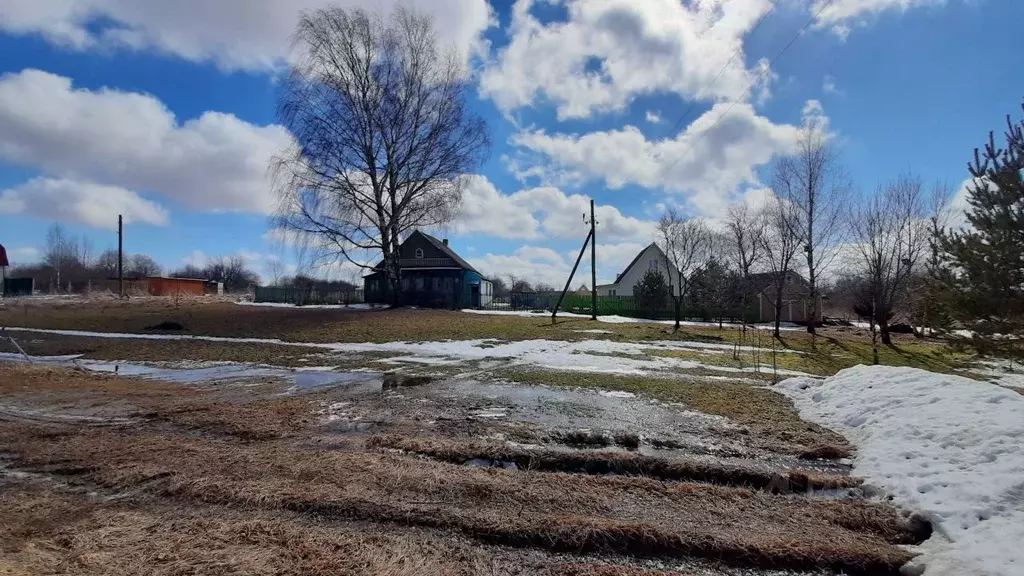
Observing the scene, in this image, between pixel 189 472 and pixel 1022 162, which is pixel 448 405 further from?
pixel 1022 162

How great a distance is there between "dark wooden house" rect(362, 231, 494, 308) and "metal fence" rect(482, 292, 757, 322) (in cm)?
299

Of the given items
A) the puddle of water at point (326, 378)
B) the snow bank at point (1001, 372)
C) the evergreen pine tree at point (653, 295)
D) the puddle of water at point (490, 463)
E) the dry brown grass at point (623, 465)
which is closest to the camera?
the dry brown grass at point (623, 465)

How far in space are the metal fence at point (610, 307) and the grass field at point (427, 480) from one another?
95.1 ft

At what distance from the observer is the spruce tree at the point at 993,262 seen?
24.6ft

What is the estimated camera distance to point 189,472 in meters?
4.60

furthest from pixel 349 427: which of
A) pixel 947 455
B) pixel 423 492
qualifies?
pixel 947 455

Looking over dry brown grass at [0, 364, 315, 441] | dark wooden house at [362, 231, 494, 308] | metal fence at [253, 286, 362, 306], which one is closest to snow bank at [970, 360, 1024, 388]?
dry brown grass at [0, 364, 315, 441]

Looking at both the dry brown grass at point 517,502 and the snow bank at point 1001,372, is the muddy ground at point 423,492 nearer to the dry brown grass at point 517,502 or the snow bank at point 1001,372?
the dry brown grass at point 517,502

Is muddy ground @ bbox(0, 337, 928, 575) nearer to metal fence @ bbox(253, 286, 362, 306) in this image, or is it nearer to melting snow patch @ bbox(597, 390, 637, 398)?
melting snow patch @ bbox(597, 390, 637, 398)

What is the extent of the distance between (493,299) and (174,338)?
31950 millimetres

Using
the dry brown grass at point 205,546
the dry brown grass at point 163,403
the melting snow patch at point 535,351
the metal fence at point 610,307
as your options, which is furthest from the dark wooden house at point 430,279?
the dry brown grass at point 205,546

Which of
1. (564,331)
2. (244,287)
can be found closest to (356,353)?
(564,331)

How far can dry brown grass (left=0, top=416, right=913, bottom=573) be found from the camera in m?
3.53

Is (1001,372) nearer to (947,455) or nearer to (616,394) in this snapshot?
(616,394)
